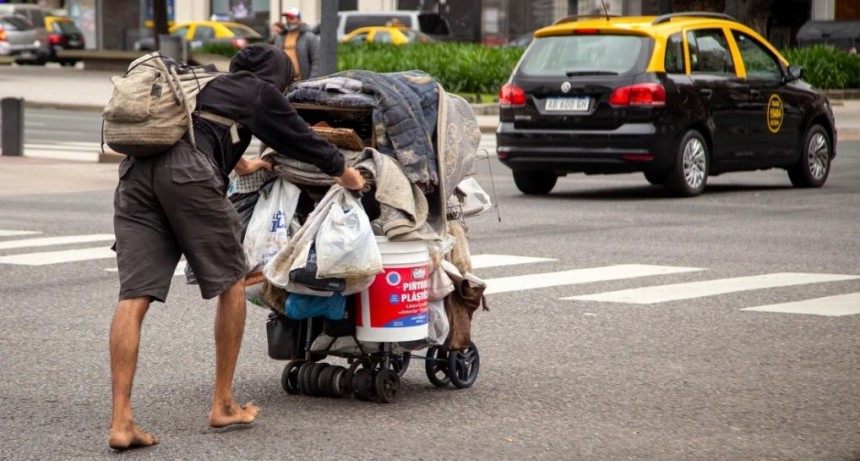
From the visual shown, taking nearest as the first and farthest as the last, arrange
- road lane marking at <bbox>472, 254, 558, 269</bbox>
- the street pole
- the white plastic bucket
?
the white plastic bucket → road lane marking at <bbox>472, 254, 558, 269</bbox> → the street pole

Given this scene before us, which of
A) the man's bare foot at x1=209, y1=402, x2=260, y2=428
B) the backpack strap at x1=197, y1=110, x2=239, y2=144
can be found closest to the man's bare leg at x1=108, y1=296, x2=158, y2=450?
the man's bare foot at x1=209, y1=402, x2=260, y2=428

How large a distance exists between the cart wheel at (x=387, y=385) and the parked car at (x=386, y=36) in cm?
3334

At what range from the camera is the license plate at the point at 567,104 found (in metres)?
15.4

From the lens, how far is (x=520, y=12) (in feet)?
156

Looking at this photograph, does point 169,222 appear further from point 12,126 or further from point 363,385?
point 12,126

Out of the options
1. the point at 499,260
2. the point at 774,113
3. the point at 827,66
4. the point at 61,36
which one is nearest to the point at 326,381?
the point at 499,260

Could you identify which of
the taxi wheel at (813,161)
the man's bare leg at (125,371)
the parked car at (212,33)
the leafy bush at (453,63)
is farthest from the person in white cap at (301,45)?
the parked car at (212,33)

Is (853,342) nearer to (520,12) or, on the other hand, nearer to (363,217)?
(363,217)

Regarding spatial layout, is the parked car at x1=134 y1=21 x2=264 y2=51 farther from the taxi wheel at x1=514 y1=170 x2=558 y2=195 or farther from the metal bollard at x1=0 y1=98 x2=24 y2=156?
the taxi wheel at x1=514 y1=170 x2=558 y2=195

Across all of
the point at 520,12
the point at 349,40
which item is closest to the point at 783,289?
the point at 349,40

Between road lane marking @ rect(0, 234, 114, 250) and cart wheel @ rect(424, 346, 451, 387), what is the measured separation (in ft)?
19.2

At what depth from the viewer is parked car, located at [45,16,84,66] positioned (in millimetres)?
53250

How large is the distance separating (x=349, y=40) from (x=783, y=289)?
101 ft

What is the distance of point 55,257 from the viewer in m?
11.4
